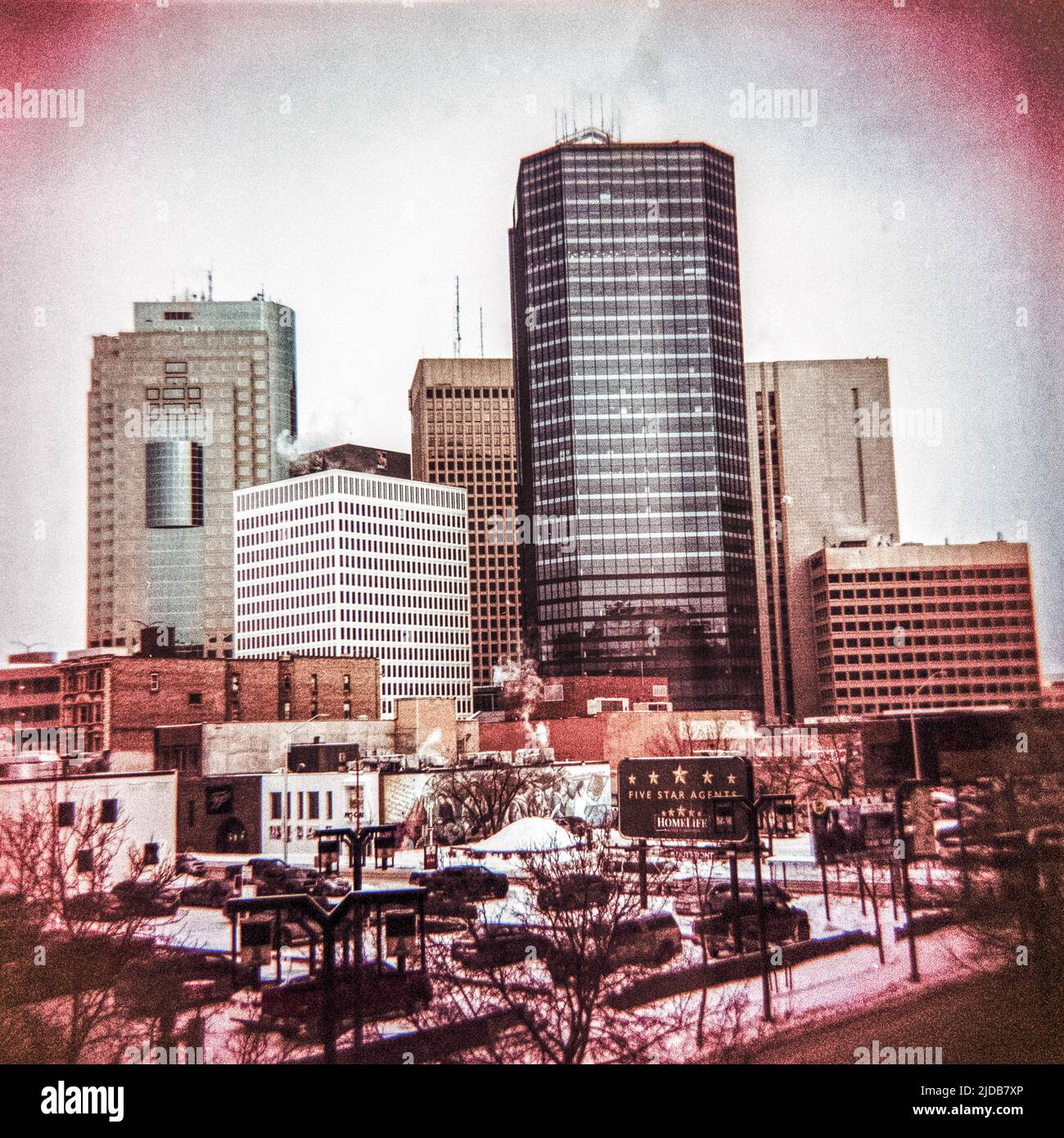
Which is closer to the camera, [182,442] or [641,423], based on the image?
[182,442]

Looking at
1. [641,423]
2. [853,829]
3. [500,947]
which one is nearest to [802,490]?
[641,423]

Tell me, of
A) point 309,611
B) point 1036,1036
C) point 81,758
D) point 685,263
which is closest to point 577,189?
point 685,263

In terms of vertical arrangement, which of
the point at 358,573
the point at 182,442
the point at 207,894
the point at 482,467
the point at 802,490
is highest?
the point at 182,442

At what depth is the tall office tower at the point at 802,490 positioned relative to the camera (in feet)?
104

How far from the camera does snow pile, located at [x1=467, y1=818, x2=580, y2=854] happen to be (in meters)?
12.7

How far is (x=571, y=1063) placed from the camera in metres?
9.20

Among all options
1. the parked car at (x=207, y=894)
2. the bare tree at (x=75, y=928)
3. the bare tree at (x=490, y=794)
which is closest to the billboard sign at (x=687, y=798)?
the parked car at (x=207, y=894)

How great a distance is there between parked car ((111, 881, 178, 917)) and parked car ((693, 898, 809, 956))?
520 cm

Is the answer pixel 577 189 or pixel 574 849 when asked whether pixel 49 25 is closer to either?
pixel 574 849

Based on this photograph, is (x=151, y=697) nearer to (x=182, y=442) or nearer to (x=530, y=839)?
(x=530, y=839)

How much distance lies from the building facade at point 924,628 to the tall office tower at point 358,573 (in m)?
7.50

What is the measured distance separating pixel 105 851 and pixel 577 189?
3881 cm

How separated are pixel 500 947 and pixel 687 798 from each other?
225cm

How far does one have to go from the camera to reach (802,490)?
Answer: 4891cm
